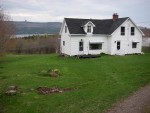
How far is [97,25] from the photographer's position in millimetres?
51406

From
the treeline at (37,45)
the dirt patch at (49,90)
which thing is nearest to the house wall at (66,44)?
the treeline at (37,45)

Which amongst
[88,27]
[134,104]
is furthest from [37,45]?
[134,104]

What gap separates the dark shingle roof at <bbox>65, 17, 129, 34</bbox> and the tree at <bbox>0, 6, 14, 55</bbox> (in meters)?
11.5

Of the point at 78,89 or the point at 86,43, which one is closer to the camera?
the point at 78,89

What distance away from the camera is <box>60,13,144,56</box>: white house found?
47456 mm

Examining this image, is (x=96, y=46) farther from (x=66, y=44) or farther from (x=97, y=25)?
(x=66, y=44)

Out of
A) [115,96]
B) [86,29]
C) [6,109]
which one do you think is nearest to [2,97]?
[6,109]

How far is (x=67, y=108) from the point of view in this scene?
57.9 ft

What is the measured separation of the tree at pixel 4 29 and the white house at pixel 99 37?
10249 millimetres

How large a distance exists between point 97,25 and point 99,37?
3.09m

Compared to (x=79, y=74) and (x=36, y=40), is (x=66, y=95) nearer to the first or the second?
(x=79, y=74)

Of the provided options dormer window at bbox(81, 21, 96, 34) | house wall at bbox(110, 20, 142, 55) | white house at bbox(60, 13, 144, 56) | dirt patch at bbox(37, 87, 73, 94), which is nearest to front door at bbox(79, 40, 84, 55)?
white house at bbox(60, 13, 144, 56)

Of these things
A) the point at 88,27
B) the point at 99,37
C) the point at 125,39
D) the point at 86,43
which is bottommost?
the point at 86,43

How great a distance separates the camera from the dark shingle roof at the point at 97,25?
4797 cm
